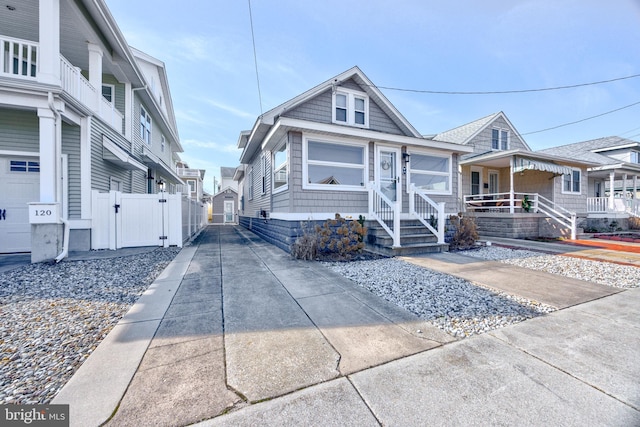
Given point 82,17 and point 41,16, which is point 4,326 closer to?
point 41,16

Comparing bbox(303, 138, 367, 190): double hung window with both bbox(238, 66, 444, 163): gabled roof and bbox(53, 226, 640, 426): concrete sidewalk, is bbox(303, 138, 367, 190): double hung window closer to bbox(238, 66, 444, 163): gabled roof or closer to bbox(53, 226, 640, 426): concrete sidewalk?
bbox(238, 66, 444, 163): gabled roof

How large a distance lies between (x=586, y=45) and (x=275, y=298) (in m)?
15.1

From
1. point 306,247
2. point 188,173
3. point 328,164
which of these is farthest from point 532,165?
point 188,173

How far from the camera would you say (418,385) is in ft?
5.82

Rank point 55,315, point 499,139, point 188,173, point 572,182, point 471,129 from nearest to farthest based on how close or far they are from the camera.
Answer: point 55,315 → point 572,182 → point 471,129 → point 499,139 → point 188,173

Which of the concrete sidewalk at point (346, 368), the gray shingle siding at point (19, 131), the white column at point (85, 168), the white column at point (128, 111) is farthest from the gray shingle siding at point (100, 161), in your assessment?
the concrete sidewalk at point (346, 368)

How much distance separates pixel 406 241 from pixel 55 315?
22.0ft

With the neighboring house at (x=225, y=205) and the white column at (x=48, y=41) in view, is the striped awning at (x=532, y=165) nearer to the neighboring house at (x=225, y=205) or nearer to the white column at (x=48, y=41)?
the white column at (x=48, y=41)

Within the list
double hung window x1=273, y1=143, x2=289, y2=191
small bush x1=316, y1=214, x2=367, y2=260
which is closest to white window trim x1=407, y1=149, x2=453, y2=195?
small bush x1=316, y1=214, x2=367, y2=260

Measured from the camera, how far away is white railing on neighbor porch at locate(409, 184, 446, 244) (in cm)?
708

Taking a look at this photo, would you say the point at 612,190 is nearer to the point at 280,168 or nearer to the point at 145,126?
the point at 280,168

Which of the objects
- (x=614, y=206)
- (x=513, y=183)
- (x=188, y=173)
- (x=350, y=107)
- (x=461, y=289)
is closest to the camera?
(x=461, y=289)

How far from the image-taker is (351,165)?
305 inches

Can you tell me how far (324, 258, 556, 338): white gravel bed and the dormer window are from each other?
586cm
